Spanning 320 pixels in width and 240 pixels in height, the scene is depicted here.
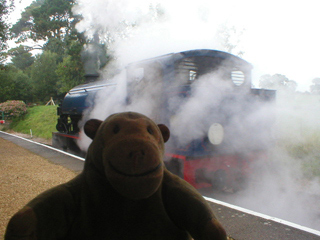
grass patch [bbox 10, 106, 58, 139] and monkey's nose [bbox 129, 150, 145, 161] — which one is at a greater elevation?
monkey's nose [bbox 129, 150, 145, 161]

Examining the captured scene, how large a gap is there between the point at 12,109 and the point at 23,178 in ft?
58.1

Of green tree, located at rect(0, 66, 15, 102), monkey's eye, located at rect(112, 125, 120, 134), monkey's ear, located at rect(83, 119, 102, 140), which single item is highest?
monkey's eye, located at rect(112, 125, 120, 134)

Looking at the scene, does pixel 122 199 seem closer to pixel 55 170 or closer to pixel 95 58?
pixel 55 170

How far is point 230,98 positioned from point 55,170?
3.73 metres

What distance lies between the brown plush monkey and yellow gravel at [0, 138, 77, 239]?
80.0 inches

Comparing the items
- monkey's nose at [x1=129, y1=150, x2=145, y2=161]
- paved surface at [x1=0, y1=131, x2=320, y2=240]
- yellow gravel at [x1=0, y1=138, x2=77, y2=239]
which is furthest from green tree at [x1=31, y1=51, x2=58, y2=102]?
monkey's nose at [x1=129, y1=150, x2=145, y2=161]

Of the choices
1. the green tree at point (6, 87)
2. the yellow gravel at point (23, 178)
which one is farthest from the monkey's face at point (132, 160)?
the green tree at point (6, 87)

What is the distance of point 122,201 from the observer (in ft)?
4.62

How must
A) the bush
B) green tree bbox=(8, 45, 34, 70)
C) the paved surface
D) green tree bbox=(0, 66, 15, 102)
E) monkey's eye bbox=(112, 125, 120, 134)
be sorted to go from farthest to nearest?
green tree bbox=(8, 45, 34, 70), green tree bbox=(0, 66, 15, 102), the bush, the paved surface, monkey's eye bbox=(112, 125, 120, 134)

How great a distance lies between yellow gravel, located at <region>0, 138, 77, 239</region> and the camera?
3.81 meters

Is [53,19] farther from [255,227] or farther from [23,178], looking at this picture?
[255,227]

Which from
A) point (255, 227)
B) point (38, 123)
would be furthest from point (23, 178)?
point (38, 123)

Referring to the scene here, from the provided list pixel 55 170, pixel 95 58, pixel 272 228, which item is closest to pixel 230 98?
pixel 272 228

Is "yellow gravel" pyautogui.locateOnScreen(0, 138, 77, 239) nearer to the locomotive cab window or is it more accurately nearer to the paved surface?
the paved surface
